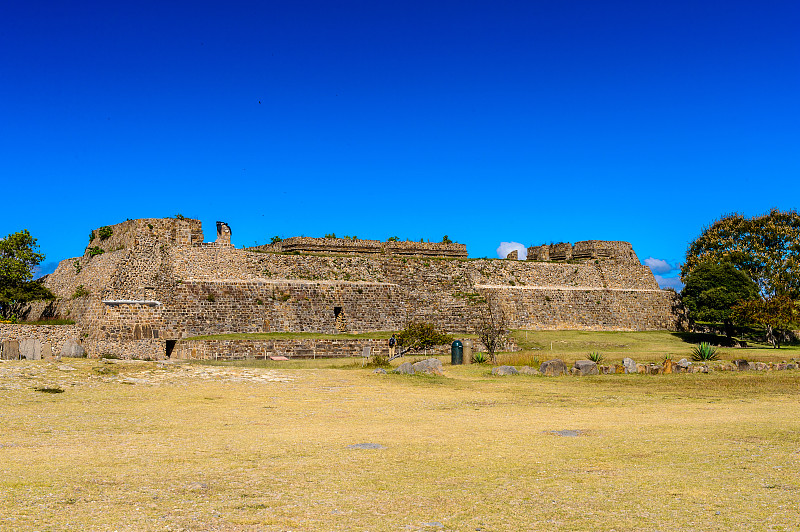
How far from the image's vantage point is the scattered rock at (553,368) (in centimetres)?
2072

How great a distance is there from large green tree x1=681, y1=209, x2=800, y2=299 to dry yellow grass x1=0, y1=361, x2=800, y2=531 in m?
36.7

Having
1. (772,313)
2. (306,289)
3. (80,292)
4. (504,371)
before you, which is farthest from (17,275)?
(772,313)

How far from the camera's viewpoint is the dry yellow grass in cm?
598

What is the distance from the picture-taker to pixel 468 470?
7.86 meters

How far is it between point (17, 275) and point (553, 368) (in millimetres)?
28778

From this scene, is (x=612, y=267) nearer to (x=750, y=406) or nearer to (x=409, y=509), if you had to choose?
(x=750, y=406)

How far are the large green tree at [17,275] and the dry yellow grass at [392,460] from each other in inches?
853

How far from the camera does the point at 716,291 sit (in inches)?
1729

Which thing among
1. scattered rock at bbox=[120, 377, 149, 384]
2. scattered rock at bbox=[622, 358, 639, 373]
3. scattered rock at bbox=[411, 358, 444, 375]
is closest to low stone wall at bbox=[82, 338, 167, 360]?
scattered rock at bbox=[120, 377, 149, 384]

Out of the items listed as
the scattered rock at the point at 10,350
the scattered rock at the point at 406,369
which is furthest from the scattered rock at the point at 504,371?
the scattered rock at the point at 10,350

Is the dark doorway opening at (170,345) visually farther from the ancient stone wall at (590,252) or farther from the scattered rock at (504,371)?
the ancient stone wall at (590,252)

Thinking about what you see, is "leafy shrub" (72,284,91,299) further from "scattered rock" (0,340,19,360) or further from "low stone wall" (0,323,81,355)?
"scattered rock" (0,340,19,360)

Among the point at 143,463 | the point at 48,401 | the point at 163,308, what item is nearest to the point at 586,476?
the point at 143,463

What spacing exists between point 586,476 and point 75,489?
17.3ft
